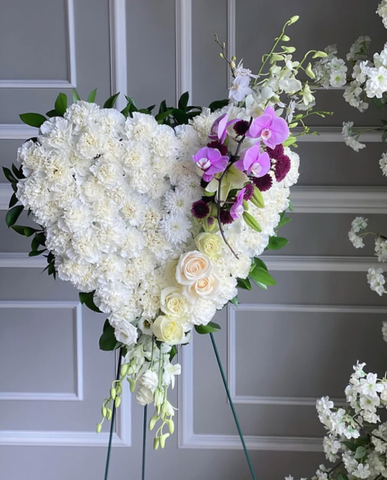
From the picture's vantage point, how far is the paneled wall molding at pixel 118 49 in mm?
1365

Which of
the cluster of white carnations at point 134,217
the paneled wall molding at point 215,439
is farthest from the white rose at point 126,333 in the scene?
the paneled wall molding at point 215,439

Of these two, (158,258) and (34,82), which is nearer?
(158,258)

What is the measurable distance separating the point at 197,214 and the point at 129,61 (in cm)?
73

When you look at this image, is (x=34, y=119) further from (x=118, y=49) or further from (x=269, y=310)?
(x=269, y=310)

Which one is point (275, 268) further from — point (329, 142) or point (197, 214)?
point (197, 214)

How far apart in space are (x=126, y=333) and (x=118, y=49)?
870 mm

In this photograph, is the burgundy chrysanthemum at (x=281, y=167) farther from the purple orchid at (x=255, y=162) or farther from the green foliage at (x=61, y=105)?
the green foliage at (x=61, y=105)

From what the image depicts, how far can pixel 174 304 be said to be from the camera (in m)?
0.89

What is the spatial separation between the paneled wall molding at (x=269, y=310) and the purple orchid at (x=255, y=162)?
2.35ft

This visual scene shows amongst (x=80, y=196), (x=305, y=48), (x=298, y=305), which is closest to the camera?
(x=80, y=196)

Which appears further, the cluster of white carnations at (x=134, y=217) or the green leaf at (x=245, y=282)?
the green leaf at (x=245, y=282)

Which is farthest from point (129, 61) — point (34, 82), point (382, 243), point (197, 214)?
point (382, 243)

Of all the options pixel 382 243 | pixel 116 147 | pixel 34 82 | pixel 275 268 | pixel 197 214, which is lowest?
pixel 275 268

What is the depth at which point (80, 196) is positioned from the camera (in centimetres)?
88
